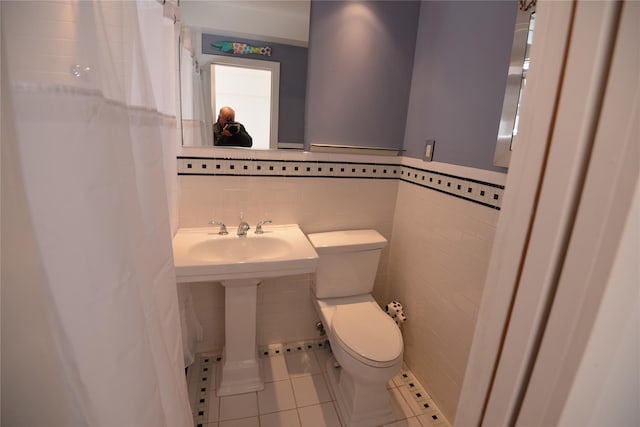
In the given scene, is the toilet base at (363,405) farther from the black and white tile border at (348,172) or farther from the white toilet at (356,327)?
the black and white tile border at (348,172)

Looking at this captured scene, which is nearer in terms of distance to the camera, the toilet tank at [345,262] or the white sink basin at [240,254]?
the white sink basin at [240,254]

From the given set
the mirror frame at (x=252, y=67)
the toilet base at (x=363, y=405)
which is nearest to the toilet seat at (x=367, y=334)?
the toilet base at (x=363, y=405)

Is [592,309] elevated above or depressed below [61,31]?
below

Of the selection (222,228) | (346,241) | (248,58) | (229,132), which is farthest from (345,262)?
(248,58)

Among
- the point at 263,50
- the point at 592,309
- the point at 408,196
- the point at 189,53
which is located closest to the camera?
the point at 592,309

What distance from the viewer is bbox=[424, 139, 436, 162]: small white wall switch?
161cm

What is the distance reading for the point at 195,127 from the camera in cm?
152

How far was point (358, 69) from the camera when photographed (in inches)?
66.5

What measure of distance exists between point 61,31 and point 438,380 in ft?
6.31

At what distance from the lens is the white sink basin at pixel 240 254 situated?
1262mm

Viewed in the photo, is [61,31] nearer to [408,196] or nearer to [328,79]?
[328,79]

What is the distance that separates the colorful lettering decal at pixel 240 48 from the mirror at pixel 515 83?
43.6 inches

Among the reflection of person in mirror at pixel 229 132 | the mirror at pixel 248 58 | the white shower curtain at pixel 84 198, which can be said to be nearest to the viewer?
the white shower curtain at pixel 84 198

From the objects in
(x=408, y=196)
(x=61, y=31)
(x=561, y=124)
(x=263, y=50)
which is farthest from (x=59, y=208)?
(x=408, y=196)
